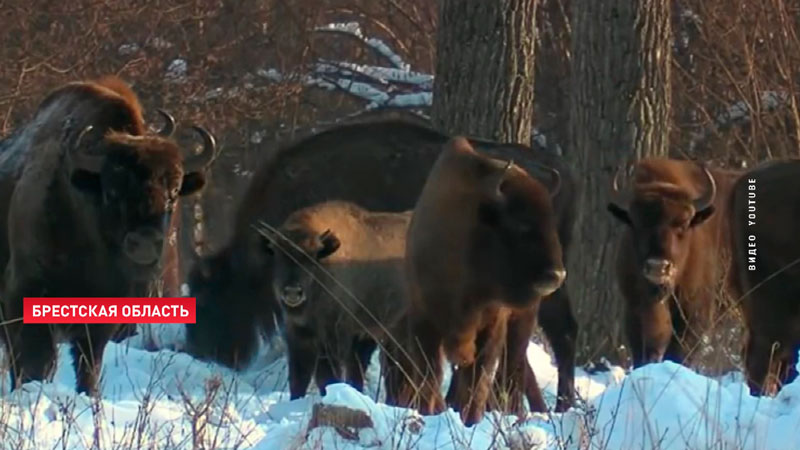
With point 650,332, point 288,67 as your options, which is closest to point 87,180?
point 650,332

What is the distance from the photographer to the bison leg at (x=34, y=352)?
9680 mm

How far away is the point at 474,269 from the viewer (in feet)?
30.1

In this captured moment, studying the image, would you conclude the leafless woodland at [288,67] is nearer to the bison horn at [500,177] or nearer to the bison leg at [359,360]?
the bison leg at [359,360]

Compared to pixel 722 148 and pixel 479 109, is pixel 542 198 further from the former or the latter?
pixel 722 148

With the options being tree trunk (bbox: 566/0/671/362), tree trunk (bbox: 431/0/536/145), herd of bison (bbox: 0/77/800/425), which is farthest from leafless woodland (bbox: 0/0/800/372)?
herd of bison (bbox: 0/77/800/425)

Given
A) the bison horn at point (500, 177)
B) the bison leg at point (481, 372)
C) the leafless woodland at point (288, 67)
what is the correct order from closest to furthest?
1. the bison leg at point (481, 372)
2. the bison horn at point (500, 177)
3. the leafless woodland at point (288, 67)

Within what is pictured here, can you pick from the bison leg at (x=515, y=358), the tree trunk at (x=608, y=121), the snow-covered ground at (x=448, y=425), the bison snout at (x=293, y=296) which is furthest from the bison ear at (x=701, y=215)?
the snow-covered ground at (x=448, y=425)

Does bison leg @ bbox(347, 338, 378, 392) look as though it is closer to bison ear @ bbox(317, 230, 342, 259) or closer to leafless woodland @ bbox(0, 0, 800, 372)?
bison ear @ bbox(317, 230, 342, 259)

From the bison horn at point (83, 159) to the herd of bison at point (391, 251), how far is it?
0.04ft

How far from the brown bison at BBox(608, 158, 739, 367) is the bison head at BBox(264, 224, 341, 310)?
1886mm

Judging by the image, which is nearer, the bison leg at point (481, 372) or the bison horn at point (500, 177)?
the bison leg at point (481, 372)

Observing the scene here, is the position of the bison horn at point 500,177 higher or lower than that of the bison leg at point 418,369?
higher

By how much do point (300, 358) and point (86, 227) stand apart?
154 cm

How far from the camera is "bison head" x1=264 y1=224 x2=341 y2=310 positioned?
1035 cm
